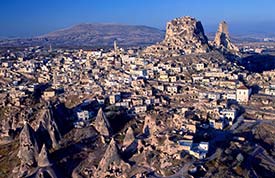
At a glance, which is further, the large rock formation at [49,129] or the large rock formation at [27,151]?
the large rock formation at [49,129]

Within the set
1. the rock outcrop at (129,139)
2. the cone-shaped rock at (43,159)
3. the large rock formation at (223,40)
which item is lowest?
the cone-shaped rock at (43,159)

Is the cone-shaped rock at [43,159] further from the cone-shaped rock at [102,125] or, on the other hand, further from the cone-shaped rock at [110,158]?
the cone-shaped rock at [102,125]

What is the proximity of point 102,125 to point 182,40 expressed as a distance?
52.5 meters

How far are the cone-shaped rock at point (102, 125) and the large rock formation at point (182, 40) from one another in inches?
1691

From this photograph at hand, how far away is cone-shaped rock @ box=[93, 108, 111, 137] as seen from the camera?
182 feet

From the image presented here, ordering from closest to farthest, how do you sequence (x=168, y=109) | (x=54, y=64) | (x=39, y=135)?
(x=39, y=135) < (x=168, y=109) < (x=54, y=64)

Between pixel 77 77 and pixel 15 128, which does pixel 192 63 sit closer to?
pixel 77 77

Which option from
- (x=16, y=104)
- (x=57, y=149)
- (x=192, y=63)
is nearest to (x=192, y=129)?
(x=57, y=149)

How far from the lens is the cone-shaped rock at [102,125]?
5541 centimetres

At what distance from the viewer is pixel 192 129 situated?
51.2m

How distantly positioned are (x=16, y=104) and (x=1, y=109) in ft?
8.32

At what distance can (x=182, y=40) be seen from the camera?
10281cm

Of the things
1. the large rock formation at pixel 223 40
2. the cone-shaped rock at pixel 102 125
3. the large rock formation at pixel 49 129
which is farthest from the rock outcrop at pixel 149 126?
the large rock formation at pixel 223 40

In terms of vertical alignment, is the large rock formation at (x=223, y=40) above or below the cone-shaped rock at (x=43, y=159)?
above
